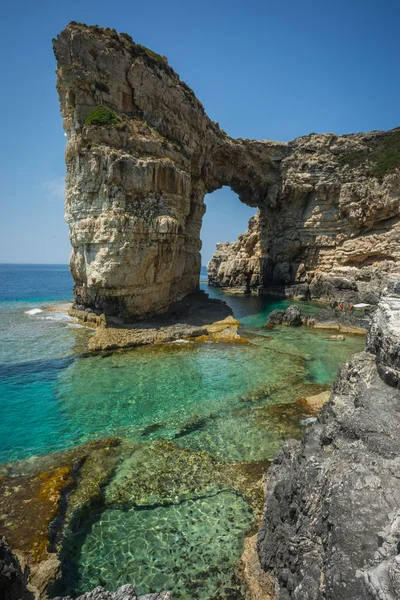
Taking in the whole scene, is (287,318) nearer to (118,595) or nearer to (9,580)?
(118,595)

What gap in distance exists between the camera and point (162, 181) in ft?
85.1

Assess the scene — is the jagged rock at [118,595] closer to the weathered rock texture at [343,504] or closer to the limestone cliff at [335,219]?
the weathered rock texture at [343,504]

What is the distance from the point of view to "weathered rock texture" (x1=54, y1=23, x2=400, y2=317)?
941 inches

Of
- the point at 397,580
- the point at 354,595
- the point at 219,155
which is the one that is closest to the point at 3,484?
the point at 354,595

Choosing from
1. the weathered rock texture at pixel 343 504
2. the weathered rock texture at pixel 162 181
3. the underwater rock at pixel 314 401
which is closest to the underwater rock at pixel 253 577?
the weathered rock texture at pixel 343 504

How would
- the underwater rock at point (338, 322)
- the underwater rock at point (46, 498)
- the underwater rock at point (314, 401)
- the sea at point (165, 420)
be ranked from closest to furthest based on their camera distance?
the underwater rock at point (46, 498) → the sea at point (165, 420) → the underwater rock at point (314, 401) → the underwater rock at point (338, 322)

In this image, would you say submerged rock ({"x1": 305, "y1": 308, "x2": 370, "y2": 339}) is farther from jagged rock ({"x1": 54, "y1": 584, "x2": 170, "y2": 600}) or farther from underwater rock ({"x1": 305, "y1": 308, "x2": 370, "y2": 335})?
jagged rock ({"x1": 54, "y1": 584, "x2": 170, "y2": 600})

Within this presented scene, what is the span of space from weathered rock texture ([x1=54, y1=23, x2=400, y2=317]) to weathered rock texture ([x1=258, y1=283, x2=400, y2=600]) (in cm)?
1921

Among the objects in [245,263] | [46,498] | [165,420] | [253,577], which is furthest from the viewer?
[245,263]

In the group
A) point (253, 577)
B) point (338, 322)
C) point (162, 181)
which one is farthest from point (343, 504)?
point (338, 322)

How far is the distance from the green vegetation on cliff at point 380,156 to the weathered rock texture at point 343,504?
138 ft

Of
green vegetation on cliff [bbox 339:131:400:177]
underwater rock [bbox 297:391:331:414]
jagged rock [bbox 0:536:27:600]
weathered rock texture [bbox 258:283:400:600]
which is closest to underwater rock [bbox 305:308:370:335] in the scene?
underwater rock [bbox 297:391:331:414]

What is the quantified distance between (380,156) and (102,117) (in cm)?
3856

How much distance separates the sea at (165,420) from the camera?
21.9 feet
